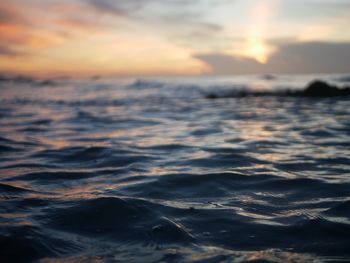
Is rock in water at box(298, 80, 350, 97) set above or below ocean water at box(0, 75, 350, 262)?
above

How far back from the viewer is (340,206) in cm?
341

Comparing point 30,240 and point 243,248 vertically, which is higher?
point 30,240

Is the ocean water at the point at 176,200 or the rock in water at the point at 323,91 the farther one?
the rock in water at the point at 323,91

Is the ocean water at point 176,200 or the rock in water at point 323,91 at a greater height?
the rock in water at point 323,91

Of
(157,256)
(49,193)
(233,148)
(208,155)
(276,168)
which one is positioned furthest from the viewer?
(233,148)

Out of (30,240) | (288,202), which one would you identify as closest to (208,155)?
(288,202)

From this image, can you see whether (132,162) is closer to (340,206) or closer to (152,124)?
(340,206)

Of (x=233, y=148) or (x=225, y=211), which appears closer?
→ (x=225, y=211)

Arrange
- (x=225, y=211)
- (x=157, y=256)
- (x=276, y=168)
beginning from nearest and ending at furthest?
(x=157, y=256) → (x=225, y=211) → (x=276, y=168)

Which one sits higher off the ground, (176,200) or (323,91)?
(323,91)

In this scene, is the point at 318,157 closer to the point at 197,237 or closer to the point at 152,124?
the point at 197,237

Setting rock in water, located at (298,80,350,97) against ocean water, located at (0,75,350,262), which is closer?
ocean water, located at (0,75,350,262)

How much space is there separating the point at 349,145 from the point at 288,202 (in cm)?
402

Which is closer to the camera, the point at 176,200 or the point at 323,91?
the point at 176,200
